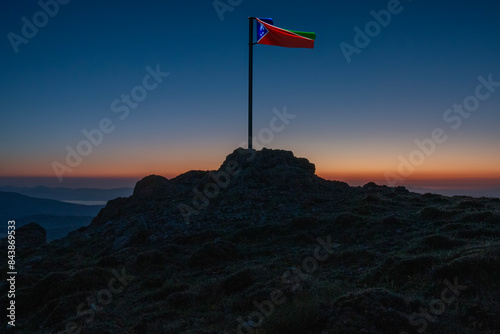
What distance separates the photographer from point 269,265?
16.5m

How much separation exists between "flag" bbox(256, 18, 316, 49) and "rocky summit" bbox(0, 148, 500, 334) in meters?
10.6

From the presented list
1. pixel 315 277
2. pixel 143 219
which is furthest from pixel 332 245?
pixel 143 219

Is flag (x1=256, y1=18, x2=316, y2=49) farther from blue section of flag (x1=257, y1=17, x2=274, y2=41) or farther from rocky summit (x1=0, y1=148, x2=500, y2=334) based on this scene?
rocky summit (x1=0, y1=148, x2=500, y2=334)

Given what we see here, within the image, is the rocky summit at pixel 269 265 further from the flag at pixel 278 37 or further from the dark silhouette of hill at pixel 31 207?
the dark silhouette of hill at pixel 31 207

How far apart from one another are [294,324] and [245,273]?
528cm

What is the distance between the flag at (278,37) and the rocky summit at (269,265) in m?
10.6

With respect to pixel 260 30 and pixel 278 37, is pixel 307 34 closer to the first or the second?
pixel 278 37

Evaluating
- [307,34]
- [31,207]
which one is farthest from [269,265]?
[31,207]

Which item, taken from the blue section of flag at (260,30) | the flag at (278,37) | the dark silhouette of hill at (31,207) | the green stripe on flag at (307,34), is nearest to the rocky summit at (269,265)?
the flag at (278,37)

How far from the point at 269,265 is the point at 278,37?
66.5ft

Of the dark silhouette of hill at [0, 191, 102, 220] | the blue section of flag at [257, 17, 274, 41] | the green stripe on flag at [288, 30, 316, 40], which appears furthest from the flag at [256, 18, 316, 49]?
the dark silhouette of hill at [0, 191, 102, 220]

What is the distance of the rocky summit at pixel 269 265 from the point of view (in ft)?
31.6

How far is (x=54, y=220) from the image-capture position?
146500mm

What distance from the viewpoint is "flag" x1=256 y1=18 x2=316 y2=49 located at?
2992 centimetres
